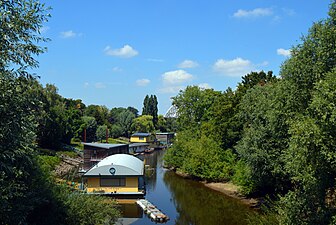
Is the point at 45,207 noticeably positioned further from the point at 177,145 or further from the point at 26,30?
the point at 177,145

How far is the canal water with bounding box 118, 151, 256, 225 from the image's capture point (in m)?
22.5

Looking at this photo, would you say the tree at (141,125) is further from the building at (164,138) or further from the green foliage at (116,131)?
the green foliage at (116,131)

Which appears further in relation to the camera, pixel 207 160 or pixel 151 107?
pixel 151 107

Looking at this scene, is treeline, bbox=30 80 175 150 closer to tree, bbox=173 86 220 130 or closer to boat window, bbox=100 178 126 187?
boat window, bbox=100 178 126 187

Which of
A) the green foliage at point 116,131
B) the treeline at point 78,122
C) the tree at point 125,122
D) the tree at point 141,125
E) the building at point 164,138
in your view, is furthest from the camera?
the tree at point 141,125

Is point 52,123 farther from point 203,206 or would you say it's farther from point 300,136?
point 300,136

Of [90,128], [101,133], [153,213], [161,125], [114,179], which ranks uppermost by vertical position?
[161,125]

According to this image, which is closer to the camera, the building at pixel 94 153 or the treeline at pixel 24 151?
the treeline at pixel 24 151

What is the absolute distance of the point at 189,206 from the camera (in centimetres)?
2698

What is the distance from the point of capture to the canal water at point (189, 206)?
22531mm

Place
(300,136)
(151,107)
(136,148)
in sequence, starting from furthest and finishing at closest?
(151,107), (136,148), (300,136)

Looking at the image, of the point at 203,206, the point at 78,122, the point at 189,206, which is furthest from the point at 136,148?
the point at 203,206

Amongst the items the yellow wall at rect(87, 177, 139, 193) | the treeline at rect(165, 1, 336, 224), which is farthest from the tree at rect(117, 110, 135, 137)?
the yellow wall at rect(87, 177, 139, 193)

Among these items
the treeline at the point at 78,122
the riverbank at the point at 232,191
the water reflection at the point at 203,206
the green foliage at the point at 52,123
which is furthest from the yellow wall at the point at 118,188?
the green foliage at the point at 52,123
